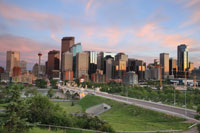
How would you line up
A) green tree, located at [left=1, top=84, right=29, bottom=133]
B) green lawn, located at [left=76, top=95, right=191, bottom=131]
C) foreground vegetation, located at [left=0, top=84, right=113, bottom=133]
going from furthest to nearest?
green lawn, located at [left=76, top=95, right=191, bottom=131] < foreground vegetation, located at [left=0, top=84, right=113, bottom=133] < green tree, located at [left=1, top=84, right=29, bottom=133]

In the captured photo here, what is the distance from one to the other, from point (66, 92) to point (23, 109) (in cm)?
12640

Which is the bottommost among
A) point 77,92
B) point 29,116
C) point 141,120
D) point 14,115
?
point 77,92

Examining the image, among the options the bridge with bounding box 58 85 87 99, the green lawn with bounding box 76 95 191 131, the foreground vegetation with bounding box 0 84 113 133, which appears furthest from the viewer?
the bridge with bounding box 58 85 87 99

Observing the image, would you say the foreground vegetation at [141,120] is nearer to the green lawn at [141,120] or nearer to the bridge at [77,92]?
the green lawn at [141,120]

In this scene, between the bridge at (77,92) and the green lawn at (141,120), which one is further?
the bridge at (77,92)

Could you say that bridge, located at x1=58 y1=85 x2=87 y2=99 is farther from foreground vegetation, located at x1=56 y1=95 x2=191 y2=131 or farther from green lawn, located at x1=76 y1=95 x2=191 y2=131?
foreground vegetation, located at x1=56 y1=95 x2=191 y2=131

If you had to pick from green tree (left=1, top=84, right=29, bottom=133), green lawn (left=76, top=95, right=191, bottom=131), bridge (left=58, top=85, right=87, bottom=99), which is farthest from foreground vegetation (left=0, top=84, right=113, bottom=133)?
bridge (left=58, top=85, right=87, bottom=99)

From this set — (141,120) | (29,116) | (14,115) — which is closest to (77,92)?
(141,120)

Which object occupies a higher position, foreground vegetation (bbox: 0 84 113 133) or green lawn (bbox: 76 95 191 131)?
foreground vegetation (bbox: 0 84 113 133)

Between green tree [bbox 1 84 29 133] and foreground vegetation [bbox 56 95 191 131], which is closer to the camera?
green tree [bbox 1 84 29 133]

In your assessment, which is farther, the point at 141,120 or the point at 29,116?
the point at 141,120

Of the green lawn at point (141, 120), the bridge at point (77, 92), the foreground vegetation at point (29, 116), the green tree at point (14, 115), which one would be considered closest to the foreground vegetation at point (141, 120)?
the green lawn at point (141, 120)

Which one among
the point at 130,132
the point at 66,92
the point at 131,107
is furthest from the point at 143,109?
the point at 66,92

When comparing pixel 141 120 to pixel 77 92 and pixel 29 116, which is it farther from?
pixel 77 92
